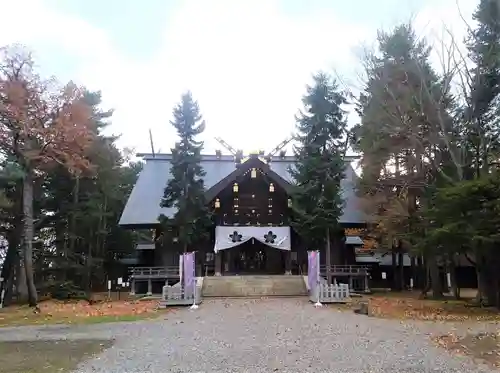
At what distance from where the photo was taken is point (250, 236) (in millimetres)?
25719

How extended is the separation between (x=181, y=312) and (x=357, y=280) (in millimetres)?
12801

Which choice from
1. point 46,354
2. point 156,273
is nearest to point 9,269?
point 156,273

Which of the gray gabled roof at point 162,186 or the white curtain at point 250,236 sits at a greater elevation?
the gray gabled roof at point 162,186

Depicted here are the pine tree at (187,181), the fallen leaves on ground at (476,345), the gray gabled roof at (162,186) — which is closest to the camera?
the fallen leaves on ground at (476,345)

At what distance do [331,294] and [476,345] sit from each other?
9.83 meters

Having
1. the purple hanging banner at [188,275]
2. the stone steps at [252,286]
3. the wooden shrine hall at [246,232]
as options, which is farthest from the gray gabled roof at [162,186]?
the purple hanging banner at [188,275]

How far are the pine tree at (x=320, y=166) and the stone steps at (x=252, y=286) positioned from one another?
2.51 metres

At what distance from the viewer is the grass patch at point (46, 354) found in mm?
6891

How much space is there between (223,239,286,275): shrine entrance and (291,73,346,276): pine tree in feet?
7.95

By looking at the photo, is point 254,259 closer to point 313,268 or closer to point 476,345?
point 313,268

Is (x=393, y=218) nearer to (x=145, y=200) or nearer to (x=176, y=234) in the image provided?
(x=176, y=234)

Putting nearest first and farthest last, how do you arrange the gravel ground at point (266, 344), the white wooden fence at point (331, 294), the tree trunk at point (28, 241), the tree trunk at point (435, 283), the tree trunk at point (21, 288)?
the gravel ground at point (266, 344)
the white wooden fence at point (331, 294)
the tree trunk at point (28, 241)
the tree trunk at point (435, 283)
the tree trunk at point (21, 288)

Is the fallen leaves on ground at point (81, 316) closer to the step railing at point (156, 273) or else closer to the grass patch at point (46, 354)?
the grass patch at point (46, 354)

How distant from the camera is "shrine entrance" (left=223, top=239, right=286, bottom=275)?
26672mm
